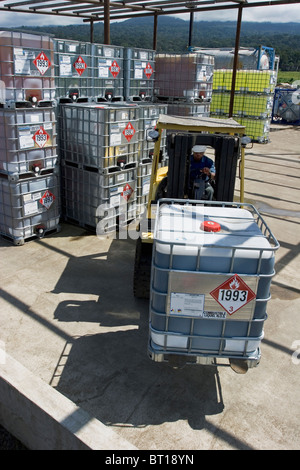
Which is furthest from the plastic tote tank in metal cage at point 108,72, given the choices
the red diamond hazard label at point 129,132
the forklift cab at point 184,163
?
the forklift cab at point 184,163

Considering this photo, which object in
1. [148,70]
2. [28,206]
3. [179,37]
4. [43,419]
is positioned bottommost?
[43,419]

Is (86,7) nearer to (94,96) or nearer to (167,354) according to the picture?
(94,96)

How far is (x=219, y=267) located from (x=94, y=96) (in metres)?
6.46

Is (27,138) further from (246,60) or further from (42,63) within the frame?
(246,60)

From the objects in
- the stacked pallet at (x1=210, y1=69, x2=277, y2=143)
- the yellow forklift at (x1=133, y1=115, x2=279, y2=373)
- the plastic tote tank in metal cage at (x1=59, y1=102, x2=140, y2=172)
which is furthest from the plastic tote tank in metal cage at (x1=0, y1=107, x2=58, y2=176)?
the stacked pallet at (x1=210, y1=69, x2=277, y2=143)

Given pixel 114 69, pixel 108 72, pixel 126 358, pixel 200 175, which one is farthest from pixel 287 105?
pixel 126 358

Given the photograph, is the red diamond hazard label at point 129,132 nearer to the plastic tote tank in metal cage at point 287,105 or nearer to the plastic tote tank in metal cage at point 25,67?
the plastic tote tank in metal cage at point 25,67

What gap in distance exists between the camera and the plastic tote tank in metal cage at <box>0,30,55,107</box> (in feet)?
18.9

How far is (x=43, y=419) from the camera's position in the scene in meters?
2.95

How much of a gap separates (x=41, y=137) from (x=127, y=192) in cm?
184

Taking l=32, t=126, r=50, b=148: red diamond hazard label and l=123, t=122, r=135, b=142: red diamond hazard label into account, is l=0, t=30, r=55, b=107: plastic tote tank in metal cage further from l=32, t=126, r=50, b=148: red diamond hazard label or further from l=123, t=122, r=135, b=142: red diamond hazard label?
l=123, t=122, r=135, b=142: red diamond hazard label

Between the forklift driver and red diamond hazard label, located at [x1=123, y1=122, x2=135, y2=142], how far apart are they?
216 cm
